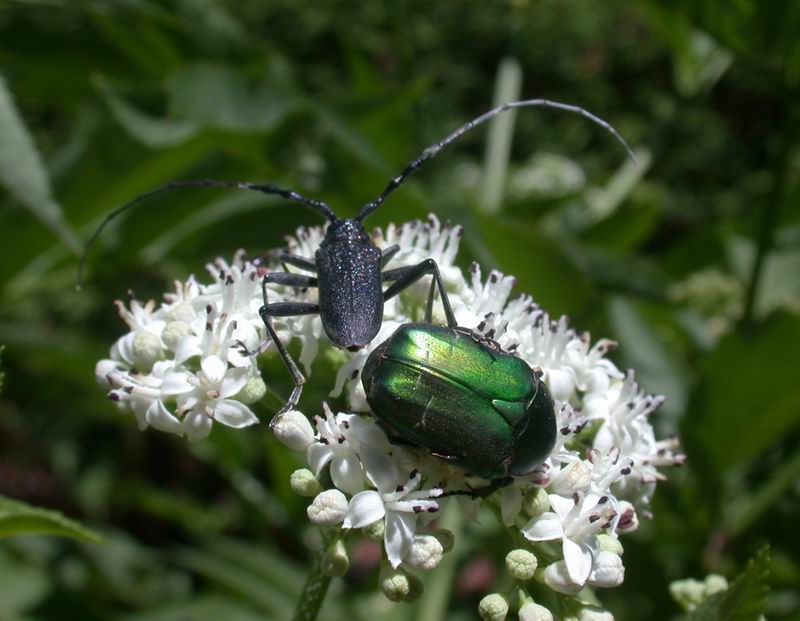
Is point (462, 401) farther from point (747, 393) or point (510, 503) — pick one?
point (747, 393)

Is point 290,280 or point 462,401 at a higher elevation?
point 290,280

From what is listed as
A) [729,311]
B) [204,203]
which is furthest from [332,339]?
[729,311]

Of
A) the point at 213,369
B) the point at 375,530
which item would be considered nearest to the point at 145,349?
the point at 213,369

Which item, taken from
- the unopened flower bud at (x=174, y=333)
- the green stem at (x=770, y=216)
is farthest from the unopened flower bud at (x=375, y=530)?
the green stem at (x=770, y=216)

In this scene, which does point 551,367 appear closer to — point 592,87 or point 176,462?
point 176,462

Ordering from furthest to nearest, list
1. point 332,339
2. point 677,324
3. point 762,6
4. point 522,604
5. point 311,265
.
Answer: point 677,324
point 762,6
point 311,265
point 332,339
point 522,604

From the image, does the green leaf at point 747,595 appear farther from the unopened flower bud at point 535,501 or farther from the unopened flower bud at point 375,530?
the unopened flower bud at point 375,530

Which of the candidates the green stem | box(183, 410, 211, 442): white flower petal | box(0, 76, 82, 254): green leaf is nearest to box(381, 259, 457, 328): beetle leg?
box(183, 410, 211, 442): white flower petal
